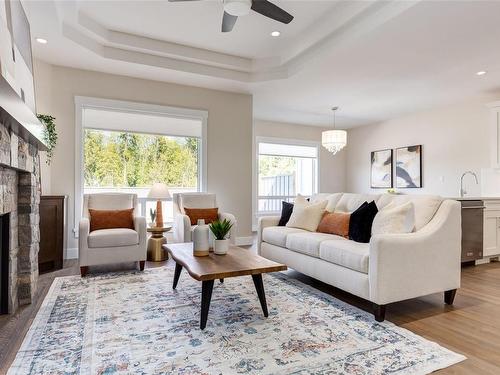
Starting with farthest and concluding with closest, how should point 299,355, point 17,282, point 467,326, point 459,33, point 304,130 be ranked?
point 304,130
point 459,33
point 17,282
point 467,326
point 299,355

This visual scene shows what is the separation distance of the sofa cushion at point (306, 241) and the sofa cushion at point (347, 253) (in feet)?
0.31

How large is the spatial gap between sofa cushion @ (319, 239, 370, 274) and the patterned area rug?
1.19 ft

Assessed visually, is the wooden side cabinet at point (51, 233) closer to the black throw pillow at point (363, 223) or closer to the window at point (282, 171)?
the black throw pillow at point (363, 223)

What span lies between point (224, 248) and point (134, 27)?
10.1 ft

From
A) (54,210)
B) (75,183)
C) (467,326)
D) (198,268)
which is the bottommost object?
(467,326)

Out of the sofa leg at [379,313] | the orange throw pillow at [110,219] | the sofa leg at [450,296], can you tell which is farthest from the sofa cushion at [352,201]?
the orange throw pillow at [110,219]

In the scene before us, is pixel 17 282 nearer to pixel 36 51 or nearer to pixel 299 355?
pixel 299 355

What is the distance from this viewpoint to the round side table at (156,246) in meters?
4.36

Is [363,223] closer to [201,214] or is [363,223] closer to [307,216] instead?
[307,216]

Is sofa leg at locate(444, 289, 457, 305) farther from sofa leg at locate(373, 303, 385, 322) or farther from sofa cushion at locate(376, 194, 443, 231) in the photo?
sofa leg at locate(373, 303, 385, 322)

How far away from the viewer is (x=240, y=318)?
2.43 meters

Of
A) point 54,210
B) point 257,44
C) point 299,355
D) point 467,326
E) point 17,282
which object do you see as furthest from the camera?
point 257,44

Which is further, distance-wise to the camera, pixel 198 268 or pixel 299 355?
pixel 198 268

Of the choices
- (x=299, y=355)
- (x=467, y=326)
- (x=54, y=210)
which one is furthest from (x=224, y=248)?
(x=54, y=210)
